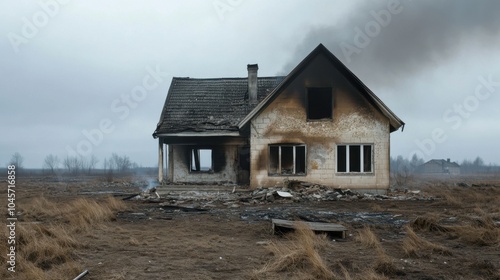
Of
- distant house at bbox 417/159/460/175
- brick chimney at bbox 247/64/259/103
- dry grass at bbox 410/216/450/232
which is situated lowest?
distant house at bbox 417/159/460/175

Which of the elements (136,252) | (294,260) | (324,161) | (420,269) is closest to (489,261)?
(420,269)

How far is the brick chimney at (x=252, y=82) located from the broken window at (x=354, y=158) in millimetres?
6022

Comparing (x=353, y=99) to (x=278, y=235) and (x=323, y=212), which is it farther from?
(x=278, y=235)

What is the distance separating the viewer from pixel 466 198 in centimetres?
1603

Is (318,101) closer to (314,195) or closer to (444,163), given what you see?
(314,195)

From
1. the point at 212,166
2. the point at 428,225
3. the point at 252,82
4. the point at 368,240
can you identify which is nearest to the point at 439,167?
the point at 252,82

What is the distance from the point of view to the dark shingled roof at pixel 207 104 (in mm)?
18984

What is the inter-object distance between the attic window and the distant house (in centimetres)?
11817

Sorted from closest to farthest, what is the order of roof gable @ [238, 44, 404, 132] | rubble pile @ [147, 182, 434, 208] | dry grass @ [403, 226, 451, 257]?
dry grass @ [403, 226, 451, 257]
rubble pile @ [147, 182, 434, 208]
roof gable @ [238, 44, 404, 132]

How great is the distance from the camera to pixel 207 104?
67.1 feet

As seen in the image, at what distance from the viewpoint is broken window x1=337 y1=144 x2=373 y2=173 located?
1698cm

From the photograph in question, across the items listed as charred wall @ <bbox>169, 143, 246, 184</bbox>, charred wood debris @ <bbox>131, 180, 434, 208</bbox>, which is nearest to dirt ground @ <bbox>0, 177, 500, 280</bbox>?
charred wood debris @ <bbox>131, 180, 434, 208</bbox>

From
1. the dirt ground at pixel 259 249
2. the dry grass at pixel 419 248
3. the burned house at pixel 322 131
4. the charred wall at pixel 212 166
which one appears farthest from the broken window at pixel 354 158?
the dry grass at pixel 419 248

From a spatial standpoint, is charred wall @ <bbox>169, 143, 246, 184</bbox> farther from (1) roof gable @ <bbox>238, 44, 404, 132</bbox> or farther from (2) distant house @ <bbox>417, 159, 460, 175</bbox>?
(2) distant house @ <bbox>417, 159, 460, 175</bbox>
